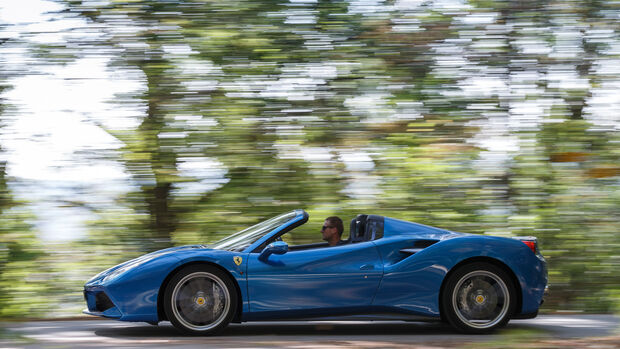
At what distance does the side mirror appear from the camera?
5957mm

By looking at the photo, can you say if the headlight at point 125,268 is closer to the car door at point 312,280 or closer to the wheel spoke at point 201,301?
the wheel spoke at point 201,301

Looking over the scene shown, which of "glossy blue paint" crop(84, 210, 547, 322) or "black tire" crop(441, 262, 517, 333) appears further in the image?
"black tire" crop(441, 262, 517, 333)

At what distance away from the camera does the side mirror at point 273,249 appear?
19.5 feet

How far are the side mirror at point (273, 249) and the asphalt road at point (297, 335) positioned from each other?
69 centimetres

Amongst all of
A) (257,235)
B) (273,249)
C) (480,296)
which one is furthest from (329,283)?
(480,296)

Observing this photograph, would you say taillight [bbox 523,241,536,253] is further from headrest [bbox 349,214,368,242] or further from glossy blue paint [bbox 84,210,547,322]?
headrest [bbox 349,214,368,242]

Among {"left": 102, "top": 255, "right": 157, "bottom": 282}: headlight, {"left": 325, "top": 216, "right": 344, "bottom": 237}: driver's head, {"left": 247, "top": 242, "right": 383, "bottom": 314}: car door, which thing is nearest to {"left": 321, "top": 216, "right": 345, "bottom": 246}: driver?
{"left": 325, "top": 216, "right": 344, "bottom": 237}: driver's head

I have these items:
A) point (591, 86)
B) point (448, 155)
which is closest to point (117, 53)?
point (448, 155)

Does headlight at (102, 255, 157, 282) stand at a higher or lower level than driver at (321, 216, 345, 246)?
lower

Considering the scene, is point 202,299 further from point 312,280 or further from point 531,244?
point 531,244

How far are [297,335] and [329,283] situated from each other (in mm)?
600

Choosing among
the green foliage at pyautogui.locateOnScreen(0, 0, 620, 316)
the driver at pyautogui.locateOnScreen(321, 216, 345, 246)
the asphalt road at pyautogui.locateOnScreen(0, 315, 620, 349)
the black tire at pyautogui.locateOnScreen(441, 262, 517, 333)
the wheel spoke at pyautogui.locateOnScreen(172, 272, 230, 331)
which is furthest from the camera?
the green foliage at pyautogui.locateOnScreen(0, 0, 620, 316)

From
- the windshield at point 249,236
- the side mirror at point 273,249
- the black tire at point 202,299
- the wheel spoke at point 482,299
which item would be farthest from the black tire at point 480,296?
the black tire at point 202,299

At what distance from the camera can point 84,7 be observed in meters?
9.78
